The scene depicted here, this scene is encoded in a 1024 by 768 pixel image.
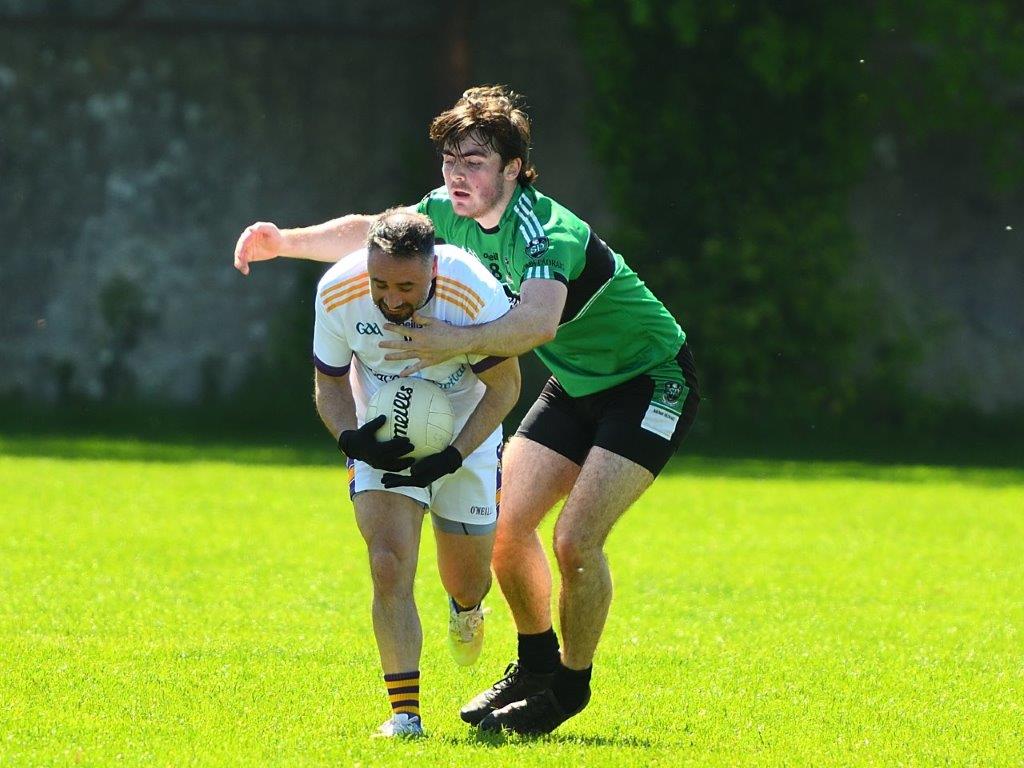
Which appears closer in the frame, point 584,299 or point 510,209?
point 510,209

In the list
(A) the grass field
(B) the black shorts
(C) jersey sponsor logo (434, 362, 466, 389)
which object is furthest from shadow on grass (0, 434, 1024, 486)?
(C) jersey sponsor logo (434, 362, 466, 389)

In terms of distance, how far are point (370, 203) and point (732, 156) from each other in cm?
463

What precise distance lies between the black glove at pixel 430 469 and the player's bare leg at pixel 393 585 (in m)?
0.15

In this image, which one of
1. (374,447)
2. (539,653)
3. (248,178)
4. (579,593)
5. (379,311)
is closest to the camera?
(374,447)

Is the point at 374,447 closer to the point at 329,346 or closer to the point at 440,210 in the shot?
the point at 329,346

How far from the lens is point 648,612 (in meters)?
9.09

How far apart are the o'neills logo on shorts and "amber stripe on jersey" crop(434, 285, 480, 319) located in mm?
360

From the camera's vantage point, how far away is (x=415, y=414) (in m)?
5.82

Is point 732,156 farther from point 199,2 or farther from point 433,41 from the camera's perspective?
point 199,2

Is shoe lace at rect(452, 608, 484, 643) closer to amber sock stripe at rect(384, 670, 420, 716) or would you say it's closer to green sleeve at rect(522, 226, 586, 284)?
amber sock stripe at rect(384, 670, 420, 716)

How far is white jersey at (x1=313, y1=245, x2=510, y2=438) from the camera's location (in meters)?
5.88

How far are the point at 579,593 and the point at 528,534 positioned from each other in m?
0.45

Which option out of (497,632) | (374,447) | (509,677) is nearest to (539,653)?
(509,677)

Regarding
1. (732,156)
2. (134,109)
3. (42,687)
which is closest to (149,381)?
(134,109)
